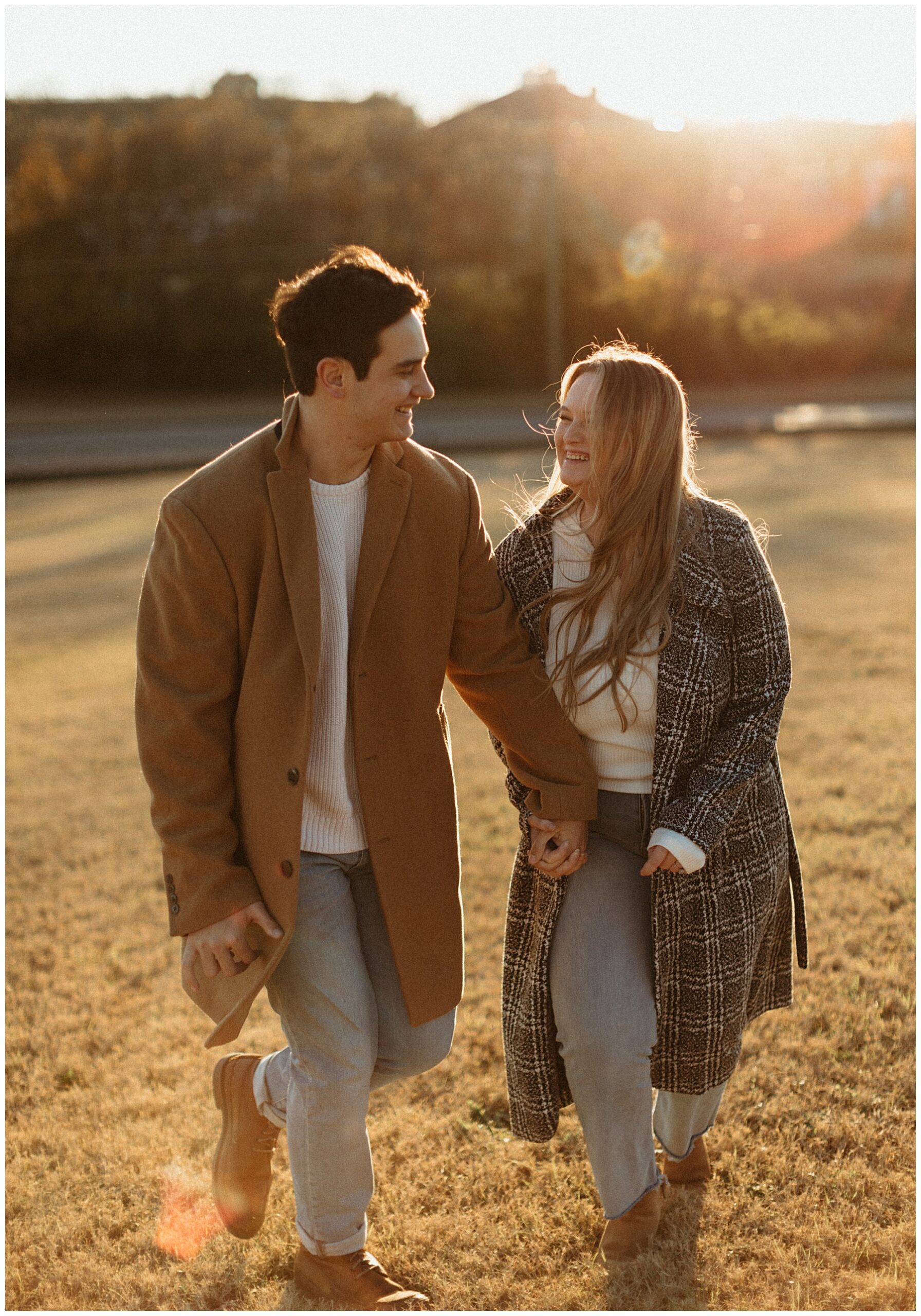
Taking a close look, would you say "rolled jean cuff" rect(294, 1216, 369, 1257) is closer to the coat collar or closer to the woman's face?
the coat collar

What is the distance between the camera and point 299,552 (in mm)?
2424

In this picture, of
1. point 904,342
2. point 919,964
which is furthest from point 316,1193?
point 904,342

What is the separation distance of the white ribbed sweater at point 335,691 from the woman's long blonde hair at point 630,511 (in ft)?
1.60

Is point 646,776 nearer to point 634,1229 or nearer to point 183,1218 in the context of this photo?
point 634,1229

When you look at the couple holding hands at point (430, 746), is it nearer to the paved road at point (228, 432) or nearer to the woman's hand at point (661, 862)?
the woman's hand at point (661, 862)

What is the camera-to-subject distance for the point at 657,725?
103 inches

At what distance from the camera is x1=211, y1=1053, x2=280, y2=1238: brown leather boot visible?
2.85m

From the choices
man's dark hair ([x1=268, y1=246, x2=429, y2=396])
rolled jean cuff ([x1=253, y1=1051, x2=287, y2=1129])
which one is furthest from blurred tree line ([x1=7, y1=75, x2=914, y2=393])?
rolled jean cuff ([x1=253, y1=1051, x2=287, y2=1129])

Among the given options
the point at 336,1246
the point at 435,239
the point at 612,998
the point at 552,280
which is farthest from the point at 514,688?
the point at 435,239

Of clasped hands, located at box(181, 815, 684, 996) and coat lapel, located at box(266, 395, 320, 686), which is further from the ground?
coat lapel, located at box(266, 395, 320, 686)

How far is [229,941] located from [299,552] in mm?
785

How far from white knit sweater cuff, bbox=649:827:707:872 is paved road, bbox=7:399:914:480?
559 inches

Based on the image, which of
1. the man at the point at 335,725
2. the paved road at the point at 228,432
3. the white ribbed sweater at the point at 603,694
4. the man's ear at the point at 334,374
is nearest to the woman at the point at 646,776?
the white ribbed sweater at the point at 603,694

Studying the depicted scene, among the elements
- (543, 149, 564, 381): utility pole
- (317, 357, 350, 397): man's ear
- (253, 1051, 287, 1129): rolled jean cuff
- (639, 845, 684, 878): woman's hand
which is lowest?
(253, 1051, 287, 1129): rolled jean cuff
